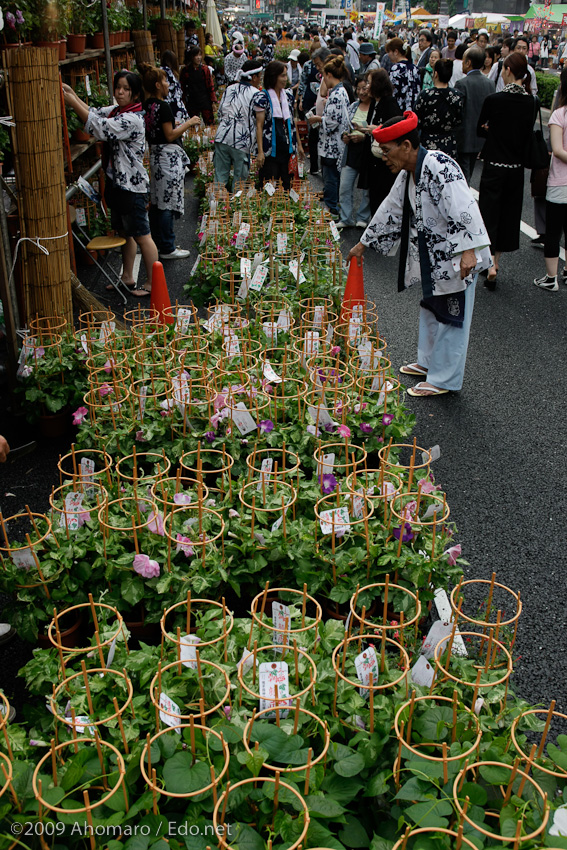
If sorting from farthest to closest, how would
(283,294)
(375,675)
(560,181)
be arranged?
(560,181), (283,294), (375,675)

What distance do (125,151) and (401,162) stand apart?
2469mm

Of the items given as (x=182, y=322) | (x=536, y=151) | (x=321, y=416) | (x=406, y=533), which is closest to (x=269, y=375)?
(x=321, y=416)

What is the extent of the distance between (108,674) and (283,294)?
3.16 m

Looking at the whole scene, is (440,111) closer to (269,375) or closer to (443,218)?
(443,218)

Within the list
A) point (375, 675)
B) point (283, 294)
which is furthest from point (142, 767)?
point (283, 294)

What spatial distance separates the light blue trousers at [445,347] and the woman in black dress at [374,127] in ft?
9.79

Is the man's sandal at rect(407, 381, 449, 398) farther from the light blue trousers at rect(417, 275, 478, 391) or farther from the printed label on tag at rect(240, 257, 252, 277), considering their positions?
the printed label on tag at rect(240, 257, 252, 277)

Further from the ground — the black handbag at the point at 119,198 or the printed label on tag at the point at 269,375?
the black handbag at the point at 119,198

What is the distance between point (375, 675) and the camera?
1844 millimetres

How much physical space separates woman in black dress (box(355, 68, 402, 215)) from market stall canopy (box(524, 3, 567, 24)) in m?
30.7

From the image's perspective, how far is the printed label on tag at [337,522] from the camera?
7.85ft

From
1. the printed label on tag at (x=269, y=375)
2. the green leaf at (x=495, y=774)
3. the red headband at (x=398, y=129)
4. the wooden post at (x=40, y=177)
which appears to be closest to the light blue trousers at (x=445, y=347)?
the red headband at (x=398, y=129)

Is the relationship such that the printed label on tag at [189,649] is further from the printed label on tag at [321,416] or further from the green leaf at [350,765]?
the printed label on tag at [321,416]

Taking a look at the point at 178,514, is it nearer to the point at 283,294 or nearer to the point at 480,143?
the point at 283,294
